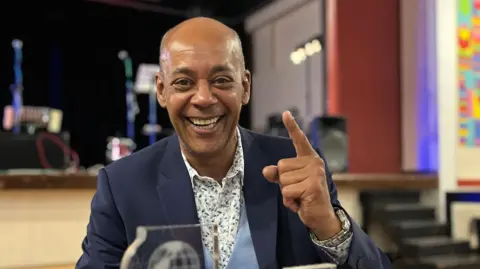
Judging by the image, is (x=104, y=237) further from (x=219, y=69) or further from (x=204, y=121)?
(x=219, y=69)

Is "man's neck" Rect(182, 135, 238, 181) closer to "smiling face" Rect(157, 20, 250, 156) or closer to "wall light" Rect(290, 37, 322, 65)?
"smiling face" Rect(157, 20, 250, 156)

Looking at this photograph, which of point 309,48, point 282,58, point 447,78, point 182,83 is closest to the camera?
point 182,83

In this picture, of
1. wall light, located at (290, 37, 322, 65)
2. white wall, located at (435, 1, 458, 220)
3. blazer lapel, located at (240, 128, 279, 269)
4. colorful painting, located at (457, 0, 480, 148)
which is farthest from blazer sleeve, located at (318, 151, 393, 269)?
wall light, located at (290, 37, 322, 65)

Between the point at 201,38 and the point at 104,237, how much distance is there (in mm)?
479

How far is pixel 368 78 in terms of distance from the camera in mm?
4273

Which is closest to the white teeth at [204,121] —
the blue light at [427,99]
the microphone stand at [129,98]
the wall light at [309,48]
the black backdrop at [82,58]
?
the blue light at [427,99]

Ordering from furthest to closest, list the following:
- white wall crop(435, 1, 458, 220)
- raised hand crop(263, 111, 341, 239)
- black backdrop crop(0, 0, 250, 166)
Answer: black backdrop crop(0, 0, 250, 166), white wall crop(435, 1, 458, 220), raised hand crop(263, 111, 341, 239)

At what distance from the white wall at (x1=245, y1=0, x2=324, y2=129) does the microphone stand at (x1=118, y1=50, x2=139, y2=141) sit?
1978mm

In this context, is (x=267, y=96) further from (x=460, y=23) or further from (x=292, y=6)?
(x=460, y=23)

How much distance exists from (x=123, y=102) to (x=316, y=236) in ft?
24.7

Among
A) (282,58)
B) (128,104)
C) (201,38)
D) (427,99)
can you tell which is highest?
(282,58)

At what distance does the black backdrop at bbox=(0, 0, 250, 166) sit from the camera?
23.7ft

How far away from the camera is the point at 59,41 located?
24.9 ft

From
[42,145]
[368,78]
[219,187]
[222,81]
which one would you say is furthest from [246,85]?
[368,78]
